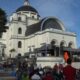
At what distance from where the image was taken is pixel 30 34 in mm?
68750

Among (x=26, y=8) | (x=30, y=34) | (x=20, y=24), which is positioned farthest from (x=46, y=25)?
(x=26, y=8)

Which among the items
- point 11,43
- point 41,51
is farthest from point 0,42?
point 41,51

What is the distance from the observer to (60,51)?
43.1 metres

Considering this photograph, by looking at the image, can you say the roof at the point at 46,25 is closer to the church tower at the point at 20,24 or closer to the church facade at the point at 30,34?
the church facade at the point at 30,34

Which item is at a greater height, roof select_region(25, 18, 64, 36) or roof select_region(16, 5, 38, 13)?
roof select_region(16, 5, 38, 13)

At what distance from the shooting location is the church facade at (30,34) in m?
61.8

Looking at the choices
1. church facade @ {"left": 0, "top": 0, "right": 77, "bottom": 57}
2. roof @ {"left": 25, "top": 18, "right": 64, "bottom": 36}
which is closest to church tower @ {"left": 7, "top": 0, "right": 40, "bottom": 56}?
church facade @ {"left": 0, "top": 0, "right": 77, "bottom": 57}

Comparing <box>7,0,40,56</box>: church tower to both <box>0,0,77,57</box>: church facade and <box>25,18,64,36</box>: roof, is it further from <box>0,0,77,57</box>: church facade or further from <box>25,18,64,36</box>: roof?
<box>25,18,64,36</box>: roof

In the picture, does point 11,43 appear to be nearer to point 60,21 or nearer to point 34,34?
point 34,34

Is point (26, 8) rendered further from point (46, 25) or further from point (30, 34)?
point (46, 25)

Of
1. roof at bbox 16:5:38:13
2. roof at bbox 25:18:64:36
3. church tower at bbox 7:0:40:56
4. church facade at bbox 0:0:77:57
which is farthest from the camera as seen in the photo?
roof at bbox 16:5:38:13

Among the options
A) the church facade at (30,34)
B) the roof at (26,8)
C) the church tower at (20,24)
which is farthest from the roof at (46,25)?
the roof at (26,8)

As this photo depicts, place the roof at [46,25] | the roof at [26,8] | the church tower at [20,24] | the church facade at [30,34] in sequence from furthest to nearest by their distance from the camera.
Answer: the roof at [26,8] → the church tower at [20,24] → the roof at [46,25] → the church facade at [30,34]

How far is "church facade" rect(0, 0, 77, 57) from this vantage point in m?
61.8
